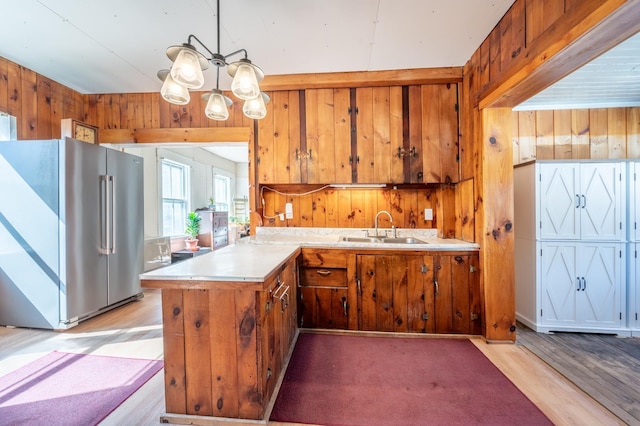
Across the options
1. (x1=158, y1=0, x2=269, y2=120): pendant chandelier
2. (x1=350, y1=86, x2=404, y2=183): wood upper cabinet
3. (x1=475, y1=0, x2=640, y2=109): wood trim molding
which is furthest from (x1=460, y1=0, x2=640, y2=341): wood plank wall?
(x1=158, y1=0, x2=269, y2=120): pendant chandelier

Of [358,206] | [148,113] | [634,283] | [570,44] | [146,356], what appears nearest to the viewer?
[570,44]

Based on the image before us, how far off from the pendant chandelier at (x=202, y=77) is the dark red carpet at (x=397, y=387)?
73.3 inches

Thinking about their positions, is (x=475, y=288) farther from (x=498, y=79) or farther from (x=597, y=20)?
(x=597, y=20)

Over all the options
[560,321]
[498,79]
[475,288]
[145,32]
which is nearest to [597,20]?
[498,79]

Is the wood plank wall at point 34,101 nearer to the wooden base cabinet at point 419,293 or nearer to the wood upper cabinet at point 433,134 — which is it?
the wooden base cabinet at point 419,293

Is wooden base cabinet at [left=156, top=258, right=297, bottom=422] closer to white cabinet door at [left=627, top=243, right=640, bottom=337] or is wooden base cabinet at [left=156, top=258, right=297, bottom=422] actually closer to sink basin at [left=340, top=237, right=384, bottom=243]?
sink basin at [left=340, top=237, right=384, bottom=243]

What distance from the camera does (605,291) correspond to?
2510 mm

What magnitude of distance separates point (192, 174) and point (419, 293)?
19.6 ft

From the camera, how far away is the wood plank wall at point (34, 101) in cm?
263

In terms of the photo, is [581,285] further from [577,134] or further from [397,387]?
[397,387]

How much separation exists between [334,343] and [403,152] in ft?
6.52

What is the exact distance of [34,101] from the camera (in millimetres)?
2854

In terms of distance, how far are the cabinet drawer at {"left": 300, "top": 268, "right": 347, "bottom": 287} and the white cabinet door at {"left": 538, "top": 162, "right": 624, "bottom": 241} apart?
1.97 metres

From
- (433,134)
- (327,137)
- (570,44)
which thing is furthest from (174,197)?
(570,44)
